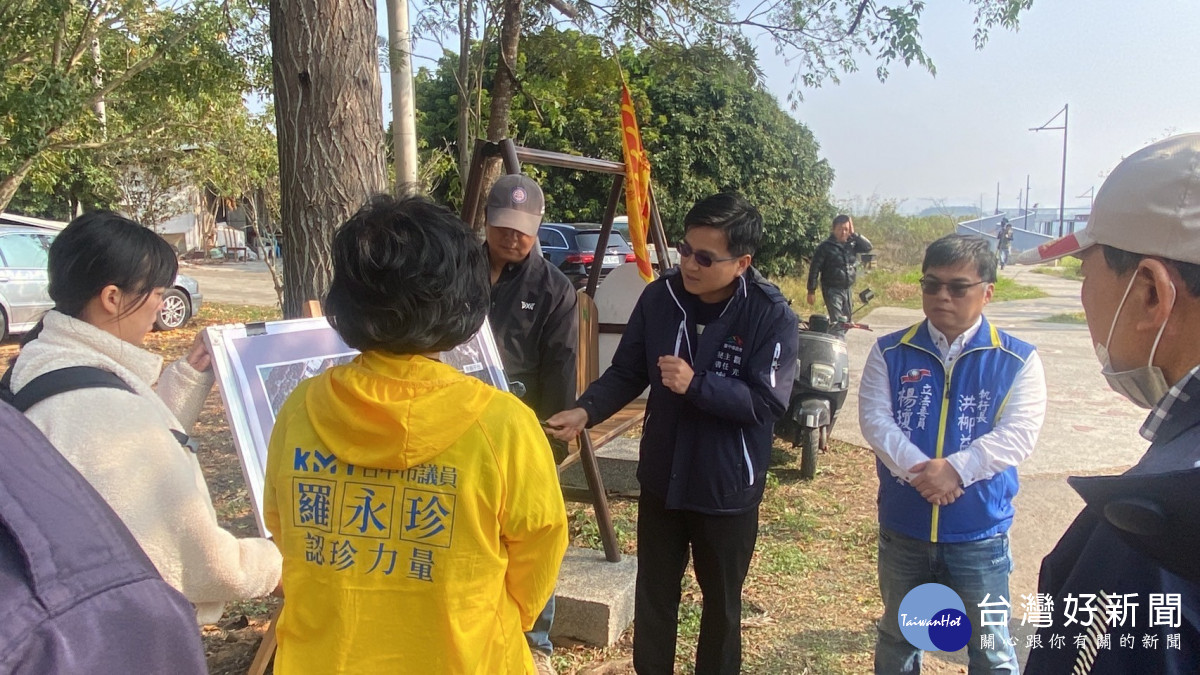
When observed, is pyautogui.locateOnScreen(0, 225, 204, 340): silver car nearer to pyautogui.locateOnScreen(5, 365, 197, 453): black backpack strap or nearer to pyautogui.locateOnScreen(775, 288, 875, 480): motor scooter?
pyautogui.locateOnScreen(775, 288, 875, 480): motor scooter

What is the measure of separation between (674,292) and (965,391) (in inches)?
36.4

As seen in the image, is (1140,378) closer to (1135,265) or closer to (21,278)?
(1135,265)

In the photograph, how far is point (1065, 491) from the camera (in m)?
4.95

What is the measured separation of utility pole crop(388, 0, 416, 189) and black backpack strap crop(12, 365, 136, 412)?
5.00 metres

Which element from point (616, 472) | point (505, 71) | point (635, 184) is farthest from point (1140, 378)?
point (505, 71)

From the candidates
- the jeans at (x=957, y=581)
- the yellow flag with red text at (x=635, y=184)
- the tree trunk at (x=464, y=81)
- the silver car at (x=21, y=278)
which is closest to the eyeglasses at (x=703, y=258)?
the jeans at (x=957, y=581)

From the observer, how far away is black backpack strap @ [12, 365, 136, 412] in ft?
4.69

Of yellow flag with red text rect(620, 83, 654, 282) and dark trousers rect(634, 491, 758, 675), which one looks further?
yellow flag with red text rect(620, 83, 654, 282)

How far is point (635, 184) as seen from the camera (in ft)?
13.6

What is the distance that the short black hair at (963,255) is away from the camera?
237 centimetres

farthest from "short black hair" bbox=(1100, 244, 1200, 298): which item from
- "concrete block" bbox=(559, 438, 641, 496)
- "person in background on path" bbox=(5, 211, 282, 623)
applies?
"concrete block" bbox=(559, 438, 641, 496)

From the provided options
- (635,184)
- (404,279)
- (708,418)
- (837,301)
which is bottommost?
(837,301)

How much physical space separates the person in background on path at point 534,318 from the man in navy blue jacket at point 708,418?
39cm

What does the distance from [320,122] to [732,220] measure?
1.62 meters
